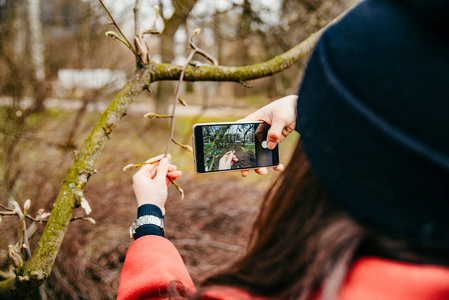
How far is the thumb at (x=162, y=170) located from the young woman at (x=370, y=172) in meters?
0.52

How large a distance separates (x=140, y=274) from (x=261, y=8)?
12.6 feet

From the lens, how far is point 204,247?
3.37 m

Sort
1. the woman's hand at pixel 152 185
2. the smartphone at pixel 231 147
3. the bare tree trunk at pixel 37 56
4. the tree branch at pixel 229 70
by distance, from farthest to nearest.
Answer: the bare tree trunk at pixel 37 56, the tree branch at pixel 229 70, the smartphone at pixel 231 147, the woman's hand at pixel 152 185

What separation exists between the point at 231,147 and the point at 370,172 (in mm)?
763

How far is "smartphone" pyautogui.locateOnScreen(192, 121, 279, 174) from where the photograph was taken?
1286mm

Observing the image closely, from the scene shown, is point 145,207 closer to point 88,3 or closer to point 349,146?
point 349,146

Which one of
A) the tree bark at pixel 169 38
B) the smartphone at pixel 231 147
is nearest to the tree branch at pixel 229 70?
the smartphone at pixel 231 147

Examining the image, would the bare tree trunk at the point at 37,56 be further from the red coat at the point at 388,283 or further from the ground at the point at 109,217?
the red coat at the point at 388,283

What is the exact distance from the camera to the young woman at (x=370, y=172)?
557mm

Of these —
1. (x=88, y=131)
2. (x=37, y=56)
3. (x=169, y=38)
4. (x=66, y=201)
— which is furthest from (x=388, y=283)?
(x=169, y=38)

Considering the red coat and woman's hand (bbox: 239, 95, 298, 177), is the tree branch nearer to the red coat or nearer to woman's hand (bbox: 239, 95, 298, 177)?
woman's hand (bbox: 239, 95, 298, 177)

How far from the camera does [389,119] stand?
576 mm

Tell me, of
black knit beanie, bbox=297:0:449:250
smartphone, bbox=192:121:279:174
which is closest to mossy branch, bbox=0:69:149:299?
smartphone, bbox=192:121:279:174

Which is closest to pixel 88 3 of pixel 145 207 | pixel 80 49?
pixel 80 49
